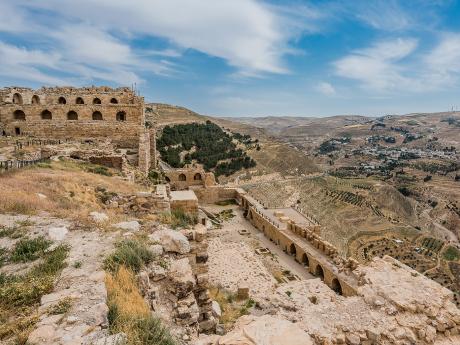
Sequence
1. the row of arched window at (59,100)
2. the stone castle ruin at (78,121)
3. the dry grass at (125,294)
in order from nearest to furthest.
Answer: the dry grass at (125,294) → the stone castle ruin at (78,121) → the row of arched window at (59,100)

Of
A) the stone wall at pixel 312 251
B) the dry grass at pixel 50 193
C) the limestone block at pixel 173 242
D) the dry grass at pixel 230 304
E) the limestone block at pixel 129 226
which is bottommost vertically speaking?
the stone wall at pixel 312 251

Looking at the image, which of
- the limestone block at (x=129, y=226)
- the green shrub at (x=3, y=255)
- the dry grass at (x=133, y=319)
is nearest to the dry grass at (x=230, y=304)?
the limestone block at (x=129, y=226)

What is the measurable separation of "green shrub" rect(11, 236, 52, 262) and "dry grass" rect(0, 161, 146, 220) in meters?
1.48

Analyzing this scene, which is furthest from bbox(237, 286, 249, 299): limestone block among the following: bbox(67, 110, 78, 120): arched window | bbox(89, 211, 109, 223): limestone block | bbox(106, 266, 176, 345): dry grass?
bbox(67, 110, 78, 120): arched window

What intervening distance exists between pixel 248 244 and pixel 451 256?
43098 mm

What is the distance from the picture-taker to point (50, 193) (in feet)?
29.1

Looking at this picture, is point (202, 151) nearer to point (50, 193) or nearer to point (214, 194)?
point (214, 194)

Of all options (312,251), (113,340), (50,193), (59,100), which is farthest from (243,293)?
(59,100)

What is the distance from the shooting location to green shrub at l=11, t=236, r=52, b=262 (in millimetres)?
5391

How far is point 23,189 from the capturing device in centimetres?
841

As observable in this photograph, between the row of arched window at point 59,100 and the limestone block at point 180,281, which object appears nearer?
the limestone block at point 180,281

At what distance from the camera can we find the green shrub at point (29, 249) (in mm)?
5391

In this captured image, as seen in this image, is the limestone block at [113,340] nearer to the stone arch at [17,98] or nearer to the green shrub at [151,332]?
the green shrub at [151,332]

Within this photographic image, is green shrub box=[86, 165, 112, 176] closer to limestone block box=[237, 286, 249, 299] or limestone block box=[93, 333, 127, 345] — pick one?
limestone block box=[237, 286, 249, 299]
